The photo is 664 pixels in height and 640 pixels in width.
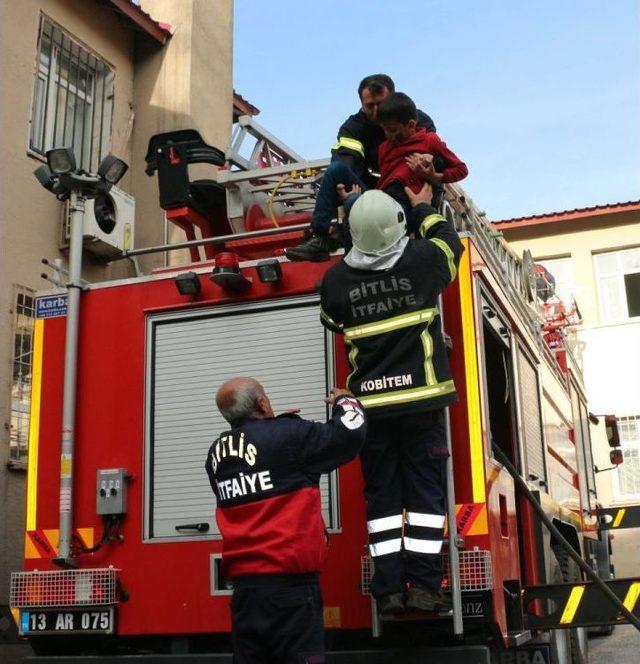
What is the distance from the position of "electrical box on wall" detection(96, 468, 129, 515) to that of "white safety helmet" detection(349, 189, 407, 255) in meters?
1.75

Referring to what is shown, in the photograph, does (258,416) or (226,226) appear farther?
(226,226)

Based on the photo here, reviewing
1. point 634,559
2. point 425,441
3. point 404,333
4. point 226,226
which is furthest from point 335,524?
point 634,559

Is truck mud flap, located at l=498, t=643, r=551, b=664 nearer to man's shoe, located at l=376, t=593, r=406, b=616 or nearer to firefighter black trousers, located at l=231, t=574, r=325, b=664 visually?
man's shoe, located at l=376, t=593, r=406, b=616

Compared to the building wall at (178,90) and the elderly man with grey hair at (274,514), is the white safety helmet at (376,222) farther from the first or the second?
the building wall at (178,90)

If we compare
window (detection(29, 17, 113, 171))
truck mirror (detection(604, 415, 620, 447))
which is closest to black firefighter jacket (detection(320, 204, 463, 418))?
window (detection(29, 17, 113, 171))

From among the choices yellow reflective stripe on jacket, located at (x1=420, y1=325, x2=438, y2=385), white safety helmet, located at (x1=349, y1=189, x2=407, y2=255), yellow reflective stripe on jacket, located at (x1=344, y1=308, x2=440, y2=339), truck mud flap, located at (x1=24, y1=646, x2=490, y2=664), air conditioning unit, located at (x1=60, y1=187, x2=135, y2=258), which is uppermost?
air conditioning unit, located at (x1=60, y1=187, x2=135, y2=258)

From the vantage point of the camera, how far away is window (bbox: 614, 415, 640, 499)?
819 inches

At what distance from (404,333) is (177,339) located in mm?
1460

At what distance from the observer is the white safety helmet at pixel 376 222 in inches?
178

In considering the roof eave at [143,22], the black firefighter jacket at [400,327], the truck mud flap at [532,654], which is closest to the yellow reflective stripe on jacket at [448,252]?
the black firefighter jacket at [400,327]

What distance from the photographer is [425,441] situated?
439 cm

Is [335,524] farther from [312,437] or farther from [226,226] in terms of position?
[226,226]

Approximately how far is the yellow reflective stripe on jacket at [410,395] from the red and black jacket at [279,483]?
0.28 metres

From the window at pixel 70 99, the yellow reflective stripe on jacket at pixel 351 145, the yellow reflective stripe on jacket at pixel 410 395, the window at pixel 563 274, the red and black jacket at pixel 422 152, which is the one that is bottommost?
the yellow reflective stripe on jacket at pixel 410 395
